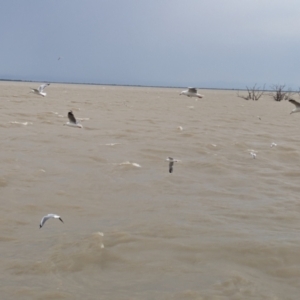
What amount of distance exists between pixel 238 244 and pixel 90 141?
5101 mm

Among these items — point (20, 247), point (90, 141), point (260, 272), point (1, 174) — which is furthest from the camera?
point (90, 141)

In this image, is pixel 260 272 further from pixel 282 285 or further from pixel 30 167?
pixel 30 167

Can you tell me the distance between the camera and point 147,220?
4359 millimetres

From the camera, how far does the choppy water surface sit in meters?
3.12

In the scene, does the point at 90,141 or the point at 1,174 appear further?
the point at 90,141

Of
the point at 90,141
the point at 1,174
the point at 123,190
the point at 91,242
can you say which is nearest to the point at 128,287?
the point at 91,242

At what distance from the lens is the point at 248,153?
775 cm

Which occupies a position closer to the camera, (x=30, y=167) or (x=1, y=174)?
(x=1, y=174)

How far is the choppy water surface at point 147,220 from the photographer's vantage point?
3121mm

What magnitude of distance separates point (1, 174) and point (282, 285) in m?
3.71

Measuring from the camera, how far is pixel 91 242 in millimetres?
3742

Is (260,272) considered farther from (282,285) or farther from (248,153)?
(248,153)

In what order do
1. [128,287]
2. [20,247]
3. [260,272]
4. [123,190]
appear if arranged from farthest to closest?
[123,190] → [20,247] → [260,272] → [128,287]

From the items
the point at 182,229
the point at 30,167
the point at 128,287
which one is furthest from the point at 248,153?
the point at 128,287
